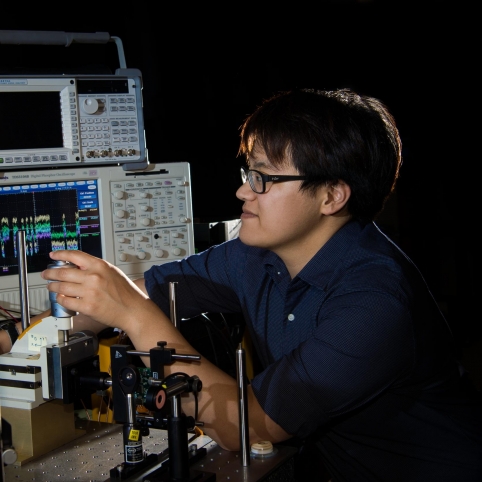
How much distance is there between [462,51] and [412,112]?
50 centimetres

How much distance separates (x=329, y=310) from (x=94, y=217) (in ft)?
3.38

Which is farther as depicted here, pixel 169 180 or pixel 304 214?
pixel 169 180

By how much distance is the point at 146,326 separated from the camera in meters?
1.23

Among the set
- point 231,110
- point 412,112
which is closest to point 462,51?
point 412,112

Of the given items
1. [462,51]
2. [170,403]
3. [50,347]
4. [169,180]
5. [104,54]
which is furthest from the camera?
[462,51]

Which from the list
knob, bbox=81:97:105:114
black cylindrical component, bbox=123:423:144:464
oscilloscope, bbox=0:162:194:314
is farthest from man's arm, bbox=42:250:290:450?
knob, bbox=81:97:105:114

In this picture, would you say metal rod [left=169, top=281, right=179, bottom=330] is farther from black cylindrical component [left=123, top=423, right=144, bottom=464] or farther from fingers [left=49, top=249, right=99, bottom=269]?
black cylindrical component [left=123, top=423, right=144, bottom=464]

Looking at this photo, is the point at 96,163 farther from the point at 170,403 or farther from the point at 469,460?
the point at 469,460

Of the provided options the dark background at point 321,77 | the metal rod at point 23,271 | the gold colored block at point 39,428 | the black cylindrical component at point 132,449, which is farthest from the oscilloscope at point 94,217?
the black cylindrical component at point 132,449

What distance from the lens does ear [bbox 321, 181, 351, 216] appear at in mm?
1501

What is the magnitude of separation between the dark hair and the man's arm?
1.51ft

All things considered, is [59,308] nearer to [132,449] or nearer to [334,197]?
[132,449]

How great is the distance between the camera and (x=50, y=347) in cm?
113

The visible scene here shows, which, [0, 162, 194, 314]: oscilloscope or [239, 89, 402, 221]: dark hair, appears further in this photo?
[0, 162, 194, 314]: oscilloscope
